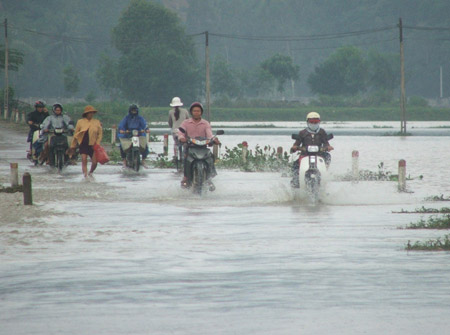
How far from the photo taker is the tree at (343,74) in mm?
164875

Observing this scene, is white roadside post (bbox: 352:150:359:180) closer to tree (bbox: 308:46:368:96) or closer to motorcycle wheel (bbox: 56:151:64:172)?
motorcycle wheel (bbox: 56:151:64:172)

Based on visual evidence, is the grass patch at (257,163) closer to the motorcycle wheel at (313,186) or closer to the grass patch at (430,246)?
the motorcycle wheel at (313,186)

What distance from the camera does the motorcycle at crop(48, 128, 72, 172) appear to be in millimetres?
28266

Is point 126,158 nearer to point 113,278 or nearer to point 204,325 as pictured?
point 113,278

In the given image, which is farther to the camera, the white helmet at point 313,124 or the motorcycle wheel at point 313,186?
the white helmet at point 313,124

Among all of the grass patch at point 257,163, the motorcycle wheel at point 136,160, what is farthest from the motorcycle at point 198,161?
the grass patch at point 257,163

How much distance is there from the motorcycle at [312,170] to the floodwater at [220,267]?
322mm

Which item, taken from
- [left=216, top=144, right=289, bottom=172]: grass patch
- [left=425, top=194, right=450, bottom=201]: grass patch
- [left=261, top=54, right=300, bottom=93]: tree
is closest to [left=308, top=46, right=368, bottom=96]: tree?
[left=261, top=54, right=300, bottom=93]: tree

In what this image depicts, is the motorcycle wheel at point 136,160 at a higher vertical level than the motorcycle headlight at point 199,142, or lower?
lower

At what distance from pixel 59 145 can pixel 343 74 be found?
13898 centimetres

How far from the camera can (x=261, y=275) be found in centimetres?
1067

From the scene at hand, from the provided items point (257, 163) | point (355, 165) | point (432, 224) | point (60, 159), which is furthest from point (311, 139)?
point (257, 163)

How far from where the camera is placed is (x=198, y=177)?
20875 mm

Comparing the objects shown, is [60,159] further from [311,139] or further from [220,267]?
[220,267]
